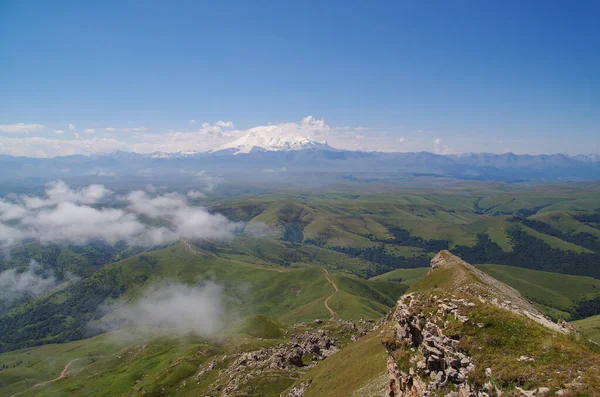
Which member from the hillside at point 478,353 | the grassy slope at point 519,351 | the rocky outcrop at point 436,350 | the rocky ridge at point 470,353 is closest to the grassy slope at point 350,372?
the rocky outcrop at point 436,350

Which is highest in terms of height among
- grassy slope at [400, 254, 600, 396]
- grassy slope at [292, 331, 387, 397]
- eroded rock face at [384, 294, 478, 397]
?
grassy slope at [400, 254, 600, 396]

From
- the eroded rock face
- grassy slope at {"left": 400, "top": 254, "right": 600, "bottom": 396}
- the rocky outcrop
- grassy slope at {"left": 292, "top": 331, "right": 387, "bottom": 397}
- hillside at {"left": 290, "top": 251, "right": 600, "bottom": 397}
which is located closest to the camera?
grassy slope at {"left": 400, "top": 254, "right": 600, "bottom": 396}

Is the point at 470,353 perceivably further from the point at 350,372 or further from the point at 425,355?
the point at 350,372

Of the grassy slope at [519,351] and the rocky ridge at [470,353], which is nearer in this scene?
the grassy slope at [519,351]

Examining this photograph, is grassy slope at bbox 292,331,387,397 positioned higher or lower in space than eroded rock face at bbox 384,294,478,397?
lower

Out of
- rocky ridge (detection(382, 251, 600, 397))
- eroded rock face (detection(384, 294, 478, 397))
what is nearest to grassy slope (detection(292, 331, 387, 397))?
eroded rock face (detection(384, 294, 478, 397))

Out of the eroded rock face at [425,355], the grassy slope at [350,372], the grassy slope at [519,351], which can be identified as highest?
the grassy slope at [519,351]

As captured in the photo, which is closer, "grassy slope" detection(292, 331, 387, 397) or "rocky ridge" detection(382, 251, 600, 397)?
"rocky ridge" detection(382, 251, 600, 397)

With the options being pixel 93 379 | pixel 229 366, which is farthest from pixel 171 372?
pixel 93 379

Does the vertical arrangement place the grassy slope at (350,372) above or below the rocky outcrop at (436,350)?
below

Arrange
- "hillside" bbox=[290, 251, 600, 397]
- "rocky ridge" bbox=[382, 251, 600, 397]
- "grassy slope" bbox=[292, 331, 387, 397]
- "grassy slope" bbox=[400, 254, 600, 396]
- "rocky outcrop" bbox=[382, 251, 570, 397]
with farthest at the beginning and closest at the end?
"grassy slope" bbox=[292, 331, 387, 397] < "rocky outcrop" bbox=[382, 251, 570, 397] < "rocky ridge" bbox=[382, 251, 600, 397] < "hillside" bbox=[290, 251, 600, 397] < "grassy slope" bbox=[400, 254, 600, 396]

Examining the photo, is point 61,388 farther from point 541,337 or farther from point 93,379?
point 541,337

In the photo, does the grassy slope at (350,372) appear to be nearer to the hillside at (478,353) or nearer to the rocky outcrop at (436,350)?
the rocky outcrop at (436,350)

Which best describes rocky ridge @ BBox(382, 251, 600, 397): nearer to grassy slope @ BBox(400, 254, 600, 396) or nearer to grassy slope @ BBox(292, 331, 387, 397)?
grassy slope @ BBox(400, 254, 600, 396)
